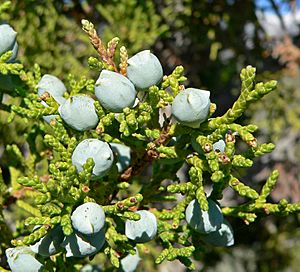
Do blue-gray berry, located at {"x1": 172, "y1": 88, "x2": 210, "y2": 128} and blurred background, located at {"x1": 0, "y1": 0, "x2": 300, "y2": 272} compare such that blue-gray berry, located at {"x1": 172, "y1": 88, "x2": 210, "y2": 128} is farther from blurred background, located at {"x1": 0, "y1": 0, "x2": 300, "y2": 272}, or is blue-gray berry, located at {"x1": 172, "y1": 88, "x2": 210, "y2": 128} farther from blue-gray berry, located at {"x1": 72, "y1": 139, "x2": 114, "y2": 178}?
blurred background, located at {"x1": 0, "y1": 0, "x2": 300, "y2": 272}

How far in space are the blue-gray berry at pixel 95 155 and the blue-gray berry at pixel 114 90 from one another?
3.9 inches

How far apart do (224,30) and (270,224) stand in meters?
1.37

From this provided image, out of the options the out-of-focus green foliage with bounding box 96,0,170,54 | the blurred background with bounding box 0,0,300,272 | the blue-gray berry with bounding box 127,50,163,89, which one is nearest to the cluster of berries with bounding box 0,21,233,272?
the blue-gray berry with bounding box 127,50,163,89

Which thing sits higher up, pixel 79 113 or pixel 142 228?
pixel 79 113

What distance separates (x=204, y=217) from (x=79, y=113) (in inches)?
16.3

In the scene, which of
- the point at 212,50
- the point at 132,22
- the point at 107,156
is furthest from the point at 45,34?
the point at 107,156

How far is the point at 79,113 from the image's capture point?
133cm

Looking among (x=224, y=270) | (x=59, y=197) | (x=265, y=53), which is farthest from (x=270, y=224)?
(x=224, y=270)

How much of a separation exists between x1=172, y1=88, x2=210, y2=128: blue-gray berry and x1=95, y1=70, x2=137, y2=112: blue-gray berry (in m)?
0.11

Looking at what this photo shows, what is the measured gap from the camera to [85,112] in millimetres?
1339

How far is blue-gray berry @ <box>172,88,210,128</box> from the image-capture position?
1.24 m

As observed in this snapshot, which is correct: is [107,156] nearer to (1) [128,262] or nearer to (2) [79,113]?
(2) [79,113]

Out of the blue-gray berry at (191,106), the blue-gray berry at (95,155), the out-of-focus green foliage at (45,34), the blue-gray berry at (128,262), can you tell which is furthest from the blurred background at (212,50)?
the blue-gray berry at (191,106)

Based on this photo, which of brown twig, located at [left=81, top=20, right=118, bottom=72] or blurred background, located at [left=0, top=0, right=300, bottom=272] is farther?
blurred background, located at [left=0, top=0, right=300, bottom=272]
